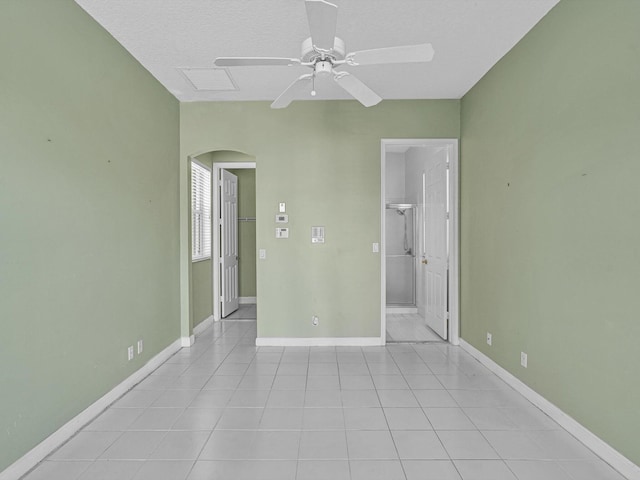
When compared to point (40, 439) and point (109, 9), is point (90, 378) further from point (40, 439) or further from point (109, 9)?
point (109, 9)

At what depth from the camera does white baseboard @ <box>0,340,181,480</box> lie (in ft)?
6.26

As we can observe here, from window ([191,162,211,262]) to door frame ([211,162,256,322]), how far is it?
0.21ft

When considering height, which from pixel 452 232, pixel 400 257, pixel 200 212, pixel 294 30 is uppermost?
pixel 294 30

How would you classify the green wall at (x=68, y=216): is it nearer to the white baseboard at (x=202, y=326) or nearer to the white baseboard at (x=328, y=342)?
the white baseboard at (x=202, y=326)

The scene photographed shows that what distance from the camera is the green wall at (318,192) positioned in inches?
165

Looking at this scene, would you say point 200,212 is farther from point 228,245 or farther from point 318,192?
point 318,192

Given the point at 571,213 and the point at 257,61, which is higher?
the point at 257,61

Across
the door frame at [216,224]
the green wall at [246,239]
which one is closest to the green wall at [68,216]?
the door frame at [216,224]

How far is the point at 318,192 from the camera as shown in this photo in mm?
4211

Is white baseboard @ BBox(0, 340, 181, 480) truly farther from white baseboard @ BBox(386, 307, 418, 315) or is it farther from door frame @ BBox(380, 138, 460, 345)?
white baseboard @ BBox(386, 307, 418, 315)

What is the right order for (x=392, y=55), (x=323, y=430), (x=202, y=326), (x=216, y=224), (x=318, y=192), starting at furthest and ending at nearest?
1. (x=216, y=224)
2. (x=202, y=326)
3. (x=318, y=192)
4. (x=323, y=430)
5. (x=392, y=55)

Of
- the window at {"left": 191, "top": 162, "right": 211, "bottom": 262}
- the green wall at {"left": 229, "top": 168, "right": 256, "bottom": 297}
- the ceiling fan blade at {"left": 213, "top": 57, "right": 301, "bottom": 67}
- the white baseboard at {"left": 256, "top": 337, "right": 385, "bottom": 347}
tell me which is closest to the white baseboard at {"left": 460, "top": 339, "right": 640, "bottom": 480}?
the white baseboard at {"left": 256, "top": 337, "right": 385, "bottom": 347}

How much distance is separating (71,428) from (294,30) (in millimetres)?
3256

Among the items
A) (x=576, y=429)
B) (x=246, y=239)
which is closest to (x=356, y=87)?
(x=576, y=429)
